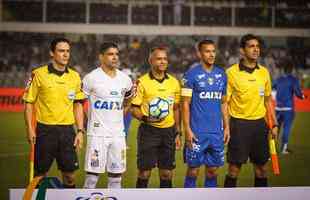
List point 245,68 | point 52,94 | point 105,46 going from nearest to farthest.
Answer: point 52,94, point 105,46, point 245,68

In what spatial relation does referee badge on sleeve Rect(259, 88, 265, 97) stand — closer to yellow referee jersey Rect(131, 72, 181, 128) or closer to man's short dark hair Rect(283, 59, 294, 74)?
man's short dark hair Rect(283, 59, 294, 74)

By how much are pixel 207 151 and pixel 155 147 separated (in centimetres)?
40

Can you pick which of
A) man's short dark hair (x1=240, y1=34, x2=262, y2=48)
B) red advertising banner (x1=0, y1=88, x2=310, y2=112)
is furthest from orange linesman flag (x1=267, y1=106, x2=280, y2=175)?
red advertising banner (x1=0, y1=88, x2=310, y2=112)

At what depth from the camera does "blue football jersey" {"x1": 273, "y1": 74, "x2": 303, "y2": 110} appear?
3.94m

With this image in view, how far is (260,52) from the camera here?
392 centimetres

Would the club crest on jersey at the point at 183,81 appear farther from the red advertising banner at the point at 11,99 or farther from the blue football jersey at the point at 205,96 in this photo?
the red advertising banner at the point at 11,99

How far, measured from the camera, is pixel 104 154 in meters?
3.78

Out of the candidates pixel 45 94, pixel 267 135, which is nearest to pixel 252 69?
pixel 267 135

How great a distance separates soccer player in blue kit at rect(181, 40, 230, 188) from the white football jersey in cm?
47

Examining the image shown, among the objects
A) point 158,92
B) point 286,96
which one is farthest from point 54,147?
point 286,96

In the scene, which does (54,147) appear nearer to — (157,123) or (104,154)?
(104,154)

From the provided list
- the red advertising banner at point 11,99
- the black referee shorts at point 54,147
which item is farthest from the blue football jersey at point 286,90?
the red advertising banner at point 11,99

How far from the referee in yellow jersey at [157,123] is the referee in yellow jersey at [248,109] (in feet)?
1.39

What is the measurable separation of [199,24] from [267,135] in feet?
3.23
